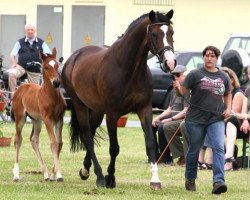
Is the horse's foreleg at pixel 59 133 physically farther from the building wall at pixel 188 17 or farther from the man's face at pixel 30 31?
the building wall at pixel 188 17

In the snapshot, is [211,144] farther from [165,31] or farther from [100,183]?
[100,183]

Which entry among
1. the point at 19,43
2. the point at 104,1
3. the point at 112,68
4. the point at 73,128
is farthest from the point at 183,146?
the point at 104,1

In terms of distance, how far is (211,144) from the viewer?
12891 mm

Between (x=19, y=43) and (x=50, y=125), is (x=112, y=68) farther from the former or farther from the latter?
(x=19, y=43)

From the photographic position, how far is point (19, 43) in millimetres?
21156

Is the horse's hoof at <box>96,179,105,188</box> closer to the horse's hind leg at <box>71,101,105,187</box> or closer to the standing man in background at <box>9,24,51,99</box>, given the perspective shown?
the horse's hind leg at <box>71,101,105,187</box>

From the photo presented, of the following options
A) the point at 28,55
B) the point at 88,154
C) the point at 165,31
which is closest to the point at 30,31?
the point at 28,55

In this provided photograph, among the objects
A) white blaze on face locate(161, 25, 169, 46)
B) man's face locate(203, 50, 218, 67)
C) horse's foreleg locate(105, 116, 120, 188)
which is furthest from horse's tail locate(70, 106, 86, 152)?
man's face locate(203, 50, 218, 67)

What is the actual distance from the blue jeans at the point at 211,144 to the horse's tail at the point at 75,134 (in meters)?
2.40

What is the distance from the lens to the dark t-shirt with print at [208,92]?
12828mm

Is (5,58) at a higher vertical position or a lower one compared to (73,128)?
lower

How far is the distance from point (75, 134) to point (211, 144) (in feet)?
9.67

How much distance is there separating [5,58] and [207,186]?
2337 centimetres

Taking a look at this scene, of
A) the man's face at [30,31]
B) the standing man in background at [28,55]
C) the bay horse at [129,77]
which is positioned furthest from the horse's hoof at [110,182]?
the man's face at [30,31]
